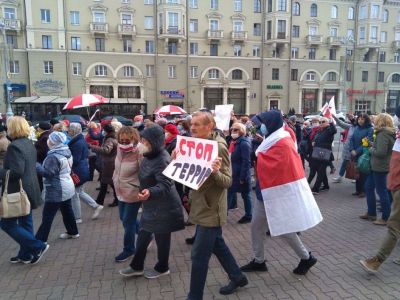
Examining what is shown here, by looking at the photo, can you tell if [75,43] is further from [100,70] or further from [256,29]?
[256,29]

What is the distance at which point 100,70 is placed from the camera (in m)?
41.1

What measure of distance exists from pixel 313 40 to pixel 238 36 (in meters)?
10.9

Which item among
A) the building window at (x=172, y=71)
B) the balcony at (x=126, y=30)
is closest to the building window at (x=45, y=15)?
the balcony at (x=126, y=30)

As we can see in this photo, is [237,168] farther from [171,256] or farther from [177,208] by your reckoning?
[177,208]

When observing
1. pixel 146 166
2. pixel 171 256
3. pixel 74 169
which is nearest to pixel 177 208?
pixel 146 166

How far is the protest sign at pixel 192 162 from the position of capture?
3.14 meters

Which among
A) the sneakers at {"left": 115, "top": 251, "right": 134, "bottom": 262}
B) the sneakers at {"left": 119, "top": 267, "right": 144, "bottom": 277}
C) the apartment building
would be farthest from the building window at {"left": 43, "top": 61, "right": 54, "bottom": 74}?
the sneakers at {"left": 119, "top": 267, "right": 144, "bottom": 277}

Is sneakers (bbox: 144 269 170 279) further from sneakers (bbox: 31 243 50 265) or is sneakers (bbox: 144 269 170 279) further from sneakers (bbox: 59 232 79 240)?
sneakers (bbox: 59 232 79 240)

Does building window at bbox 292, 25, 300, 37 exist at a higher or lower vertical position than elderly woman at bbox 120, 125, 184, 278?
higher

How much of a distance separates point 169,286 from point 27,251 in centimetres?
206

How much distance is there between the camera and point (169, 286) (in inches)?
156

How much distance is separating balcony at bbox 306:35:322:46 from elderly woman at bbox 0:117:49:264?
48.5 meters

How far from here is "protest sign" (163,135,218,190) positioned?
314 centimetres

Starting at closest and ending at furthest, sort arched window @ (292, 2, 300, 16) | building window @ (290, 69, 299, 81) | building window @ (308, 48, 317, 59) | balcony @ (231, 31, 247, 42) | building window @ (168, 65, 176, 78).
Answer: building window @ (168, 65, 176, 78)
balcony @ (231, 31, 247, 42)
arched window @ (292, 2, 300, 16)
building window @ (290, 69, 299, 81)
building window @ (308, 48, 317, 59)
